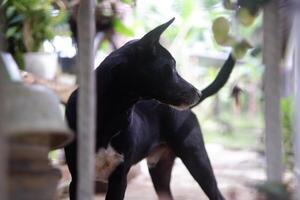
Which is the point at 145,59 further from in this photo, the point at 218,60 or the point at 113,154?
the point at 218,60

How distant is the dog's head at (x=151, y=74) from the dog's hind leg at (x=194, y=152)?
0.68 metres

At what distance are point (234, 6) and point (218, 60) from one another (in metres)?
8.51

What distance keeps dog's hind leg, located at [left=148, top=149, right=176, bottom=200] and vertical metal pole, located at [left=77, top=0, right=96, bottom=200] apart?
291 cm

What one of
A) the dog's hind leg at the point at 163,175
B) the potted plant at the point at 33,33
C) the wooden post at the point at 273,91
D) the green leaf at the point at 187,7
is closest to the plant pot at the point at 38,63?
the potted plant at the point at 33,33

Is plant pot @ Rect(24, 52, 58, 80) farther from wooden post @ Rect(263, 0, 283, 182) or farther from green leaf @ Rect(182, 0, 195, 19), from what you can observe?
wooden post @ Rect(263, 0, 283, 182)

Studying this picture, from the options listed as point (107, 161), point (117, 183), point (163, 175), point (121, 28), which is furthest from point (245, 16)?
point (121, 28)

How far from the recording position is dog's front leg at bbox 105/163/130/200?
3.77m

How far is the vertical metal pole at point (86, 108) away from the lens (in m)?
1.80

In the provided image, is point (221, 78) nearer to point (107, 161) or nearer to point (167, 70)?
point (167, 70)

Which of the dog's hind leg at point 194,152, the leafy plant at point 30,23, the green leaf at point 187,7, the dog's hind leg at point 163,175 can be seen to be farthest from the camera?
the green leaf at point 187,7

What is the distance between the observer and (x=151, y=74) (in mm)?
3648

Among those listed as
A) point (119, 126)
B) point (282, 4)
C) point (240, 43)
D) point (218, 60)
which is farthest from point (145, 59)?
point (218, 60)

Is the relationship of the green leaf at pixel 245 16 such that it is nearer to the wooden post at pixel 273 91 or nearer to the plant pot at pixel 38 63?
the wooden post at pixel 273 91

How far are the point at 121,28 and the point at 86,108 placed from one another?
4781 millimetres
